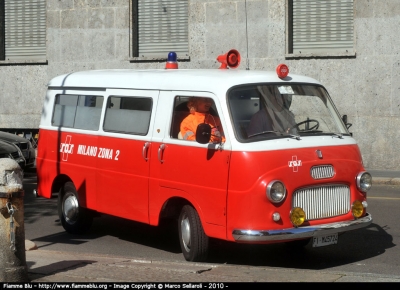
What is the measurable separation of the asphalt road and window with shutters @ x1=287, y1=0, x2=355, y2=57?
804 centimetres

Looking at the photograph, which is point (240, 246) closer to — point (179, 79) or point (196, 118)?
point (196, 118)

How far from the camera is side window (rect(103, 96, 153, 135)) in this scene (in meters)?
9.88

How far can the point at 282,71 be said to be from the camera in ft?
30.4

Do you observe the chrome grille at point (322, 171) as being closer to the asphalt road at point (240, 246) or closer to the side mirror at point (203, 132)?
the asphalt road at point (240, 246)

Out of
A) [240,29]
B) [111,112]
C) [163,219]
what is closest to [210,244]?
[163,219]

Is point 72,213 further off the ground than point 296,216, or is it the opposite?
point 296,216

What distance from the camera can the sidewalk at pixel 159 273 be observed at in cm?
750

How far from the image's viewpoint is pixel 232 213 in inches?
334

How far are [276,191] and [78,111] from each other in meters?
3.89

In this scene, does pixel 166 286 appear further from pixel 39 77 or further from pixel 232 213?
pixel 39 77

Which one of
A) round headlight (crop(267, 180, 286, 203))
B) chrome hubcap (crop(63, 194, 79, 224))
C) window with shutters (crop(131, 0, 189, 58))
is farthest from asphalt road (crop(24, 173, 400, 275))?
window with shutters (crop(131, 0, 189, 58))

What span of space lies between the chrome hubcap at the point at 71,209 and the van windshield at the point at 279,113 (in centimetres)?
339

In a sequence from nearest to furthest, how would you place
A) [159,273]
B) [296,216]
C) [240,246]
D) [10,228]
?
[10,228] → [159,273] → [296,216] → [240,246]

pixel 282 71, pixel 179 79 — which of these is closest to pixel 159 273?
pixel 179 79
